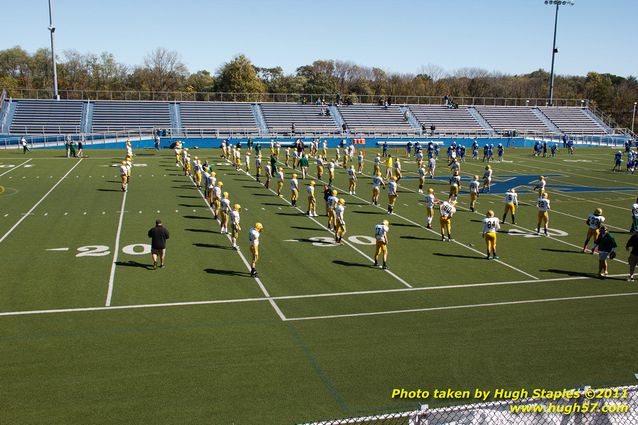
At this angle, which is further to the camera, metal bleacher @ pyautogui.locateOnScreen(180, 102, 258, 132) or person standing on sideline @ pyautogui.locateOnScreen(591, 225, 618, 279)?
metal bleacher @ pyautogui.locateOnScreen(180, 102, 258, 132)

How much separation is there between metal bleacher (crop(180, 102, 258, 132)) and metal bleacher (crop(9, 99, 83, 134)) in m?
10.6

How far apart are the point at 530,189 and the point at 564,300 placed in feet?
62.9

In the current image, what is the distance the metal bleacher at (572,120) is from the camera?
7001cm

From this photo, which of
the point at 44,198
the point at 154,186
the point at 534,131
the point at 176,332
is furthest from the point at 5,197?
the point at 534,131

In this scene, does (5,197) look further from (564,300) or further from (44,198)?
(564,300)

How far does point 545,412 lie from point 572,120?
74.6 m

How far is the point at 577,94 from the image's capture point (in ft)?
333

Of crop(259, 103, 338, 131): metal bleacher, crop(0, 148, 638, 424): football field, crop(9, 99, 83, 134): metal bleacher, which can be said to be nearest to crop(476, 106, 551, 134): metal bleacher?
crop(259, 103, 338, 131): metal bleacher

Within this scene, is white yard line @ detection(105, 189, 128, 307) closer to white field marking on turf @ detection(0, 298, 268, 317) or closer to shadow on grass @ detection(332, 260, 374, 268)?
white field marking on turf @ detection(0, 298, 268, 317)

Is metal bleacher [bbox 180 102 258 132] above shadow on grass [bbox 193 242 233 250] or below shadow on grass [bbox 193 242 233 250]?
above

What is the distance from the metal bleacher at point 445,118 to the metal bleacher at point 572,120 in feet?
36.9

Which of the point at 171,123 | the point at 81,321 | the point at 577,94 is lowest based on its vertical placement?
the point at 81,321

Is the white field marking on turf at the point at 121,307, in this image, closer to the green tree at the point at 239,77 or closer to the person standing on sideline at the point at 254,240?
the person standing on sideline at the point at 254,240

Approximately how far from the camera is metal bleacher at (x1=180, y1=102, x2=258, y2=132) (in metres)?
59.3
